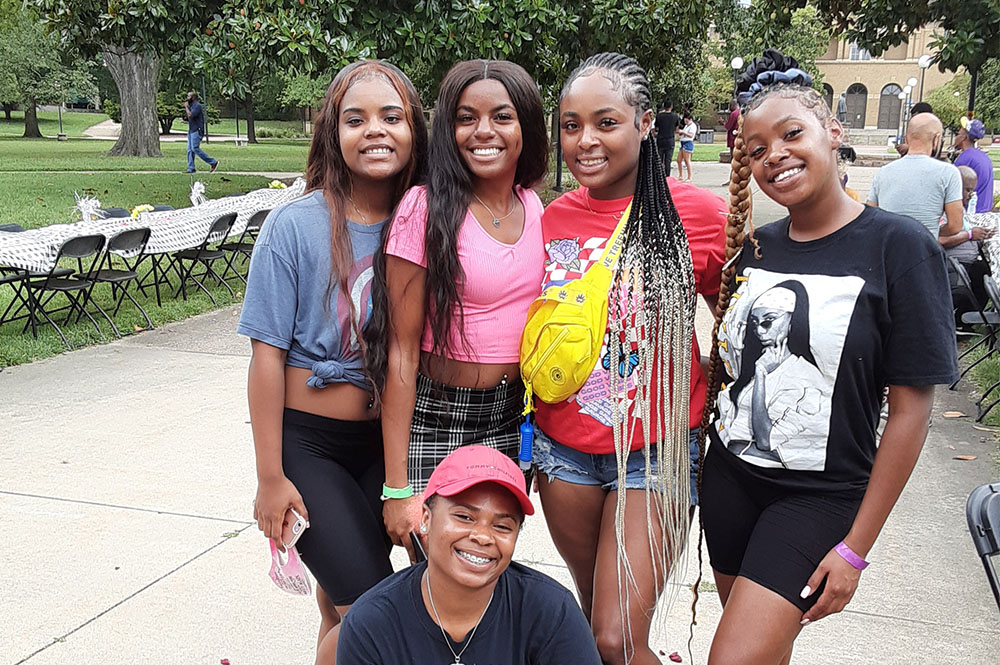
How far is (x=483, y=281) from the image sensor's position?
2367mm

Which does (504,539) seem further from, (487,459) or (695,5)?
(695,5)

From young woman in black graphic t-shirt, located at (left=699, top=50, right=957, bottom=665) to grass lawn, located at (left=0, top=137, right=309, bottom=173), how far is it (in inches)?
709

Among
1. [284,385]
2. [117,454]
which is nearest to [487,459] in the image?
[284,385]

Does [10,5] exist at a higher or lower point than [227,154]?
higher

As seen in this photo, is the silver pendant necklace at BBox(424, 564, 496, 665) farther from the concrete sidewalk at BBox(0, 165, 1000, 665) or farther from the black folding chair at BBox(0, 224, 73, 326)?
the black folding chair at BBox(0, 224, 73, 326)

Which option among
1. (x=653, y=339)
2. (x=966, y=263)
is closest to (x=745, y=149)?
(x=653, y=339)

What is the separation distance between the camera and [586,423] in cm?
243

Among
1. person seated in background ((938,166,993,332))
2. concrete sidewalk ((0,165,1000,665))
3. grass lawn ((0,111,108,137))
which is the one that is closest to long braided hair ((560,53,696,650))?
concrete sidewalk ((0,165,1000,665))

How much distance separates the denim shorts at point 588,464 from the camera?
244 centimetres

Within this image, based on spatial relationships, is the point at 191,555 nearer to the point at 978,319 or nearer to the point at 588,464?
the point at 588,464

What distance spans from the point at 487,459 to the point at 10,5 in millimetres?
33517

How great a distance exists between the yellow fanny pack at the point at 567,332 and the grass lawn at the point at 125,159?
17770mm

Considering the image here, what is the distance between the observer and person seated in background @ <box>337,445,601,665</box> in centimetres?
209

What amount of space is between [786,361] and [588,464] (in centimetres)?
60
